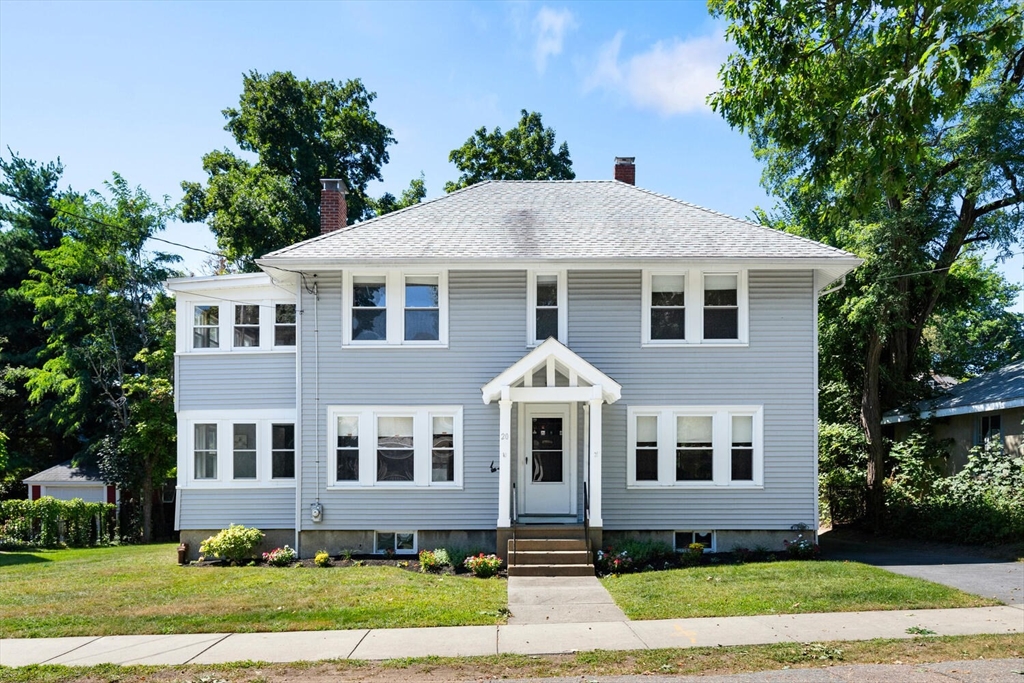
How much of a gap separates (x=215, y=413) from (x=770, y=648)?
12.1m

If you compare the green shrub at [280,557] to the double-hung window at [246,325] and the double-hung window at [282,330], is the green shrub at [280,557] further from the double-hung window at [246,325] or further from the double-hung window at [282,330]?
the double-hung window at [246,325]

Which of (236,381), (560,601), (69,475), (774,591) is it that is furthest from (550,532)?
(69,475)

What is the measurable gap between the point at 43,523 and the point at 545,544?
639 inches

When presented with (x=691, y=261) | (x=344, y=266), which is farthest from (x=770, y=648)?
(x=344, y=266)

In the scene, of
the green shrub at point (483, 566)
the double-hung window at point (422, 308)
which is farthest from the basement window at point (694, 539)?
the double-hung window at point (422, 308)

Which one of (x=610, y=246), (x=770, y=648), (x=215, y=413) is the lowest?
(x=770, y=648)

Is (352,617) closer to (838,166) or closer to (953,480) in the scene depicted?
(838,166)

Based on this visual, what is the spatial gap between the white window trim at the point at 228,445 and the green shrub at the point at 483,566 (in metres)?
4.44

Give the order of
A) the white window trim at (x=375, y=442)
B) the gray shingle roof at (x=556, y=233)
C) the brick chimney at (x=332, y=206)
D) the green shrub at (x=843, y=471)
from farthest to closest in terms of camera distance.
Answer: the green shrub at (x=843, y=471) → the brick chimney at (x=332, y=206) → the white window trim at (x=375, y=442) → the gray shingle roof at (x=556, y=233)

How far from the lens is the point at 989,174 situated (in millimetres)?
19953

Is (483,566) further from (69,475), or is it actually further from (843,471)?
(69,475)

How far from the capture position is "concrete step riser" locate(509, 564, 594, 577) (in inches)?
545

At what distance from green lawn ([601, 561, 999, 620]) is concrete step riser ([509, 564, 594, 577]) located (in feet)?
1.72

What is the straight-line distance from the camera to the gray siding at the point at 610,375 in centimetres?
1580
